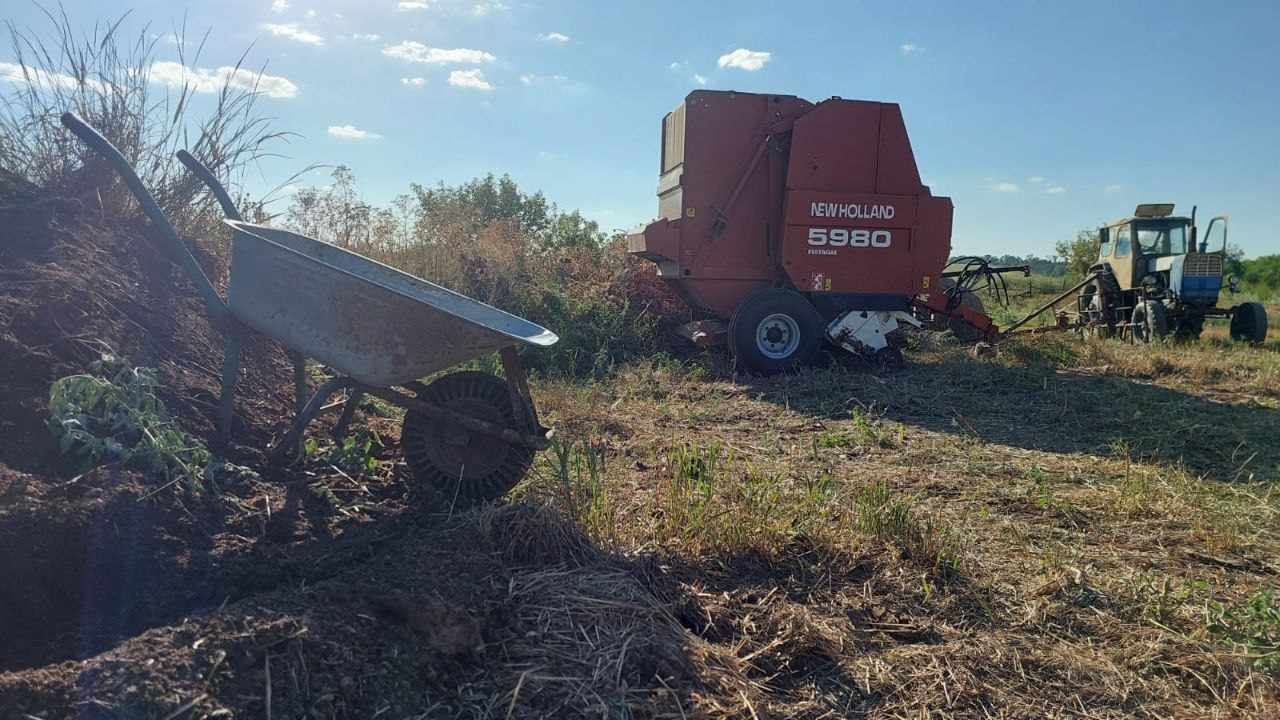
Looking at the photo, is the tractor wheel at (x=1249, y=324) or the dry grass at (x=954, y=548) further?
the tractor wheel at (x=1249, y=324)

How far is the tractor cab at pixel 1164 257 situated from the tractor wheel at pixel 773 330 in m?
7.20

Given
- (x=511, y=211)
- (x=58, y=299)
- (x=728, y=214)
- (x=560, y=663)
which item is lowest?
(x=560, y=663)

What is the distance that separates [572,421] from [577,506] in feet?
8.08

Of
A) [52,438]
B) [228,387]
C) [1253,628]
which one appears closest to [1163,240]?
[1253,628]

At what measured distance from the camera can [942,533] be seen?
3.45 metres

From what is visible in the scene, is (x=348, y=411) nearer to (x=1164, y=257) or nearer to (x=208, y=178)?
(x=208, y=178)

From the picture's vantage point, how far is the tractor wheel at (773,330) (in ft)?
27.7

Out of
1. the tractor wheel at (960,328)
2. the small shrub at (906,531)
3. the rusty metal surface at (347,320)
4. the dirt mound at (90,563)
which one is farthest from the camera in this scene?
the tractor wheel at (960,328)

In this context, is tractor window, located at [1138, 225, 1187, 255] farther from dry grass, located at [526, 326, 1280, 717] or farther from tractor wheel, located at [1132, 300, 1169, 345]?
dry grass, located at [526, 326, 1280, 717]

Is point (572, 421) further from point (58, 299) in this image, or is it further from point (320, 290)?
point (58, 299)

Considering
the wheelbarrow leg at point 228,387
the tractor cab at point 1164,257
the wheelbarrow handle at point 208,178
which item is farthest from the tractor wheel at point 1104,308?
the wheelbarrow leg at point 228,387

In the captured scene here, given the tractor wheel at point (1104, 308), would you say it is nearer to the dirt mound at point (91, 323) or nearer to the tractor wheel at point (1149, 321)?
the tractor wheel at point (1149, 321)

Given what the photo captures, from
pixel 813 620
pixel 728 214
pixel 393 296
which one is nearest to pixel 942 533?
pixel 813 620

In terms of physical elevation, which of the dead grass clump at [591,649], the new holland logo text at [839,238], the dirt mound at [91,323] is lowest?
the dead grass clump at [591,649]
